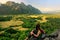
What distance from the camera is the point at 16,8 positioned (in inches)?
1048

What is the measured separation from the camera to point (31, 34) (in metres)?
7.44

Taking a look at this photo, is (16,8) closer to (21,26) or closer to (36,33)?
(21,26)

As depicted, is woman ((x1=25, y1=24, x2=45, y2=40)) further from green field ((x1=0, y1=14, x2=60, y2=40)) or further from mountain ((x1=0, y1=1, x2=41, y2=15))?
mountain ((x1=0, y1=1, x2=41, y2=15))

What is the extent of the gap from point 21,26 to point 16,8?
9.11m

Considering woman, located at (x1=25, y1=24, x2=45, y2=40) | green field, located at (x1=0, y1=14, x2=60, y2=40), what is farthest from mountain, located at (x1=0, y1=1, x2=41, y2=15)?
woman, located at (x1=25, y1=24, x2=45, y2=40)

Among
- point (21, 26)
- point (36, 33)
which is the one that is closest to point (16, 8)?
point (21, 26)

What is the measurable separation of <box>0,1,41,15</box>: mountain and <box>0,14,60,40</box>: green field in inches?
151

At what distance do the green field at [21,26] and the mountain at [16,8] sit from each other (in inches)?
151

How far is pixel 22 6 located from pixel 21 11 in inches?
56.1

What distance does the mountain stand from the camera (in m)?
24.7

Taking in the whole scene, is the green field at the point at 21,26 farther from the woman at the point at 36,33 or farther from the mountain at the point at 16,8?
the woman at the point at 36,33

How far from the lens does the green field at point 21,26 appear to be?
15037 mm

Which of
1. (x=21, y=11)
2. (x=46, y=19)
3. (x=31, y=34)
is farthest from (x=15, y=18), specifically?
(x=31, y=34)

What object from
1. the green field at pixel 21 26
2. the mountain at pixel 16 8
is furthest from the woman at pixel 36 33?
the mountain at pixel 16 8
